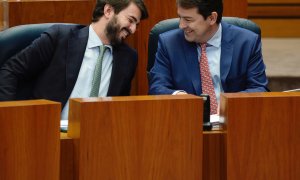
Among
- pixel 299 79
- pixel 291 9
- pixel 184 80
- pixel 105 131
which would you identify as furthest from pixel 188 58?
pixel 291 9

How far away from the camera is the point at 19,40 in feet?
4.77

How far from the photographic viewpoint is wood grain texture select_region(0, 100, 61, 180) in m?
1.00

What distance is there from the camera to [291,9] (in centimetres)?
258

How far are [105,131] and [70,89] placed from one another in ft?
1.44

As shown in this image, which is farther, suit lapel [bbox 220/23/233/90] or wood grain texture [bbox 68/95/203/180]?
suit lapel [bbox 220/23/233/90]

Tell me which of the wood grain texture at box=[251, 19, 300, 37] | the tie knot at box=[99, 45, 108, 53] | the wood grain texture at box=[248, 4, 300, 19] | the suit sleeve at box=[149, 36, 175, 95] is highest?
the wood grain texture at box=[248, 4, 300, 19]

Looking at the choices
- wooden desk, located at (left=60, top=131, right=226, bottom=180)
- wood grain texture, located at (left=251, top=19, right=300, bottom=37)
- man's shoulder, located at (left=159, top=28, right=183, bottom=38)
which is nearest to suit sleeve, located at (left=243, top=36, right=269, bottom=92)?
man's shoulder, located at (left=159, top=28, right=183, bottom=38)

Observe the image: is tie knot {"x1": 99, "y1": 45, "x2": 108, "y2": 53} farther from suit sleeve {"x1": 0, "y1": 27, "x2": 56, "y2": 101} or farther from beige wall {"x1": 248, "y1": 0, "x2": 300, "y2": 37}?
beige wall {"x1": 248, "y1": 0, "x2": 300, "y2": 37}

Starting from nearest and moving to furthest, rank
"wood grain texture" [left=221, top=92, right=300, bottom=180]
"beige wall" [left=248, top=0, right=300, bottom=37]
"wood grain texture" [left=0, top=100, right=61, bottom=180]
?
"wood grain texture" [left=0, top=100, right=61, bottom=180]
"wood grain texture" [left=221, top=92, right=300, bottom=180]
"beige wall" [left=248, top=0, right=300, bottom=37]

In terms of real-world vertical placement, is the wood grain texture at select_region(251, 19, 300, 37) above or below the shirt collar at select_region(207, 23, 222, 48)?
above

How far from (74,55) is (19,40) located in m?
0.11

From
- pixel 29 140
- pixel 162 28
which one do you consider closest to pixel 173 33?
pixel 162 28

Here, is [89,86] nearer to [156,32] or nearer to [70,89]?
[70,89]

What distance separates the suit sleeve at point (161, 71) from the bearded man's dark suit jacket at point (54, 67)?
57 millimetres
